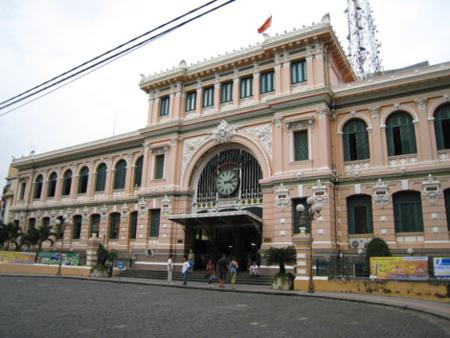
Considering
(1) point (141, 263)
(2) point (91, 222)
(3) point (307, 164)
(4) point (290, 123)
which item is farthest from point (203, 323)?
(2) point (91, 222)

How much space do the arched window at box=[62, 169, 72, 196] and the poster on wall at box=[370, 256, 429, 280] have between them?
3351cm

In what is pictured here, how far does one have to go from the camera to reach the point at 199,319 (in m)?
10.4

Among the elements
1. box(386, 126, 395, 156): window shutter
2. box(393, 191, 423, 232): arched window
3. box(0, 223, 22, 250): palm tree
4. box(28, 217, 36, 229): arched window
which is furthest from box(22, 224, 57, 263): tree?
box(386, 126, 395, 156): window shutter

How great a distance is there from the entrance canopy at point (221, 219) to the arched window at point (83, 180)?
16356mm

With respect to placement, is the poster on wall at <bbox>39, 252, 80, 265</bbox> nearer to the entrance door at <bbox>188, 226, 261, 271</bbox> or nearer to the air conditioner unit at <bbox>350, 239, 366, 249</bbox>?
the entrance door at <bbox>188, 226, 261, 271</bbox>

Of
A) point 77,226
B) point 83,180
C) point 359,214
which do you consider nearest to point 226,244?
point 359,214

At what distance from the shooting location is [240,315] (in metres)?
11.3

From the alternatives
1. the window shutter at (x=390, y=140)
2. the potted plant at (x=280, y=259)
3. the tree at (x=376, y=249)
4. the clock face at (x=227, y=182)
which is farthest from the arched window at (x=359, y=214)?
the clock face at (x=227, y=182)

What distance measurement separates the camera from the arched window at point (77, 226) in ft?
129

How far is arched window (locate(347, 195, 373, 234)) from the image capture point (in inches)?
957

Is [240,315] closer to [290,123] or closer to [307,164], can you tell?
[307,164]

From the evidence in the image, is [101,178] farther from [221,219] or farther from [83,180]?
[221,219]

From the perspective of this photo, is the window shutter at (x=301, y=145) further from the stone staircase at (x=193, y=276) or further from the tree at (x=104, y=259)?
the tree at (x=104, y=259)

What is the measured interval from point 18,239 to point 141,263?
68.8 feet
